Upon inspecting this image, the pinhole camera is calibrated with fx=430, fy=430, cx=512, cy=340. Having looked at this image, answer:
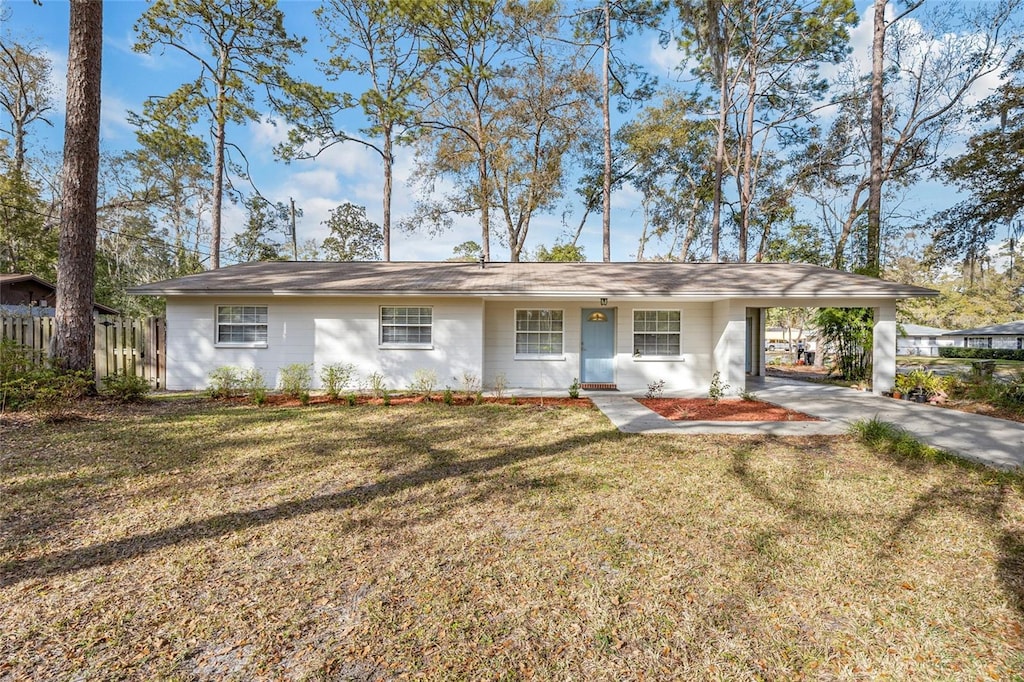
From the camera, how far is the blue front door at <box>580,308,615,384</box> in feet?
37.4

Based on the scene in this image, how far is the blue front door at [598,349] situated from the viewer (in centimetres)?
1140

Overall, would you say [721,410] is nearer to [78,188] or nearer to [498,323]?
[498,323]

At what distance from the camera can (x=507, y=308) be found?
11273 mm

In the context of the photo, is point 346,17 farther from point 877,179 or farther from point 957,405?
point 957,405

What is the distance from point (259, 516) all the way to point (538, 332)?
8.44 m

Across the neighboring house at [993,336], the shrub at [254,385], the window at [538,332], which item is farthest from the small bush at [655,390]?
the neighboring house at [993,336]

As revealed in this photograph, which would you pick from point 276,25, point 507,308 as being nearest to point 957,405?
point 507,308

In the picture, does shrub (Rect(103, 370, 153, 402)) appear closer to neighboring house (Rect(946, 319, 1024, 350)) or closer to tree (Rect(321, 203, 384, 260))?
tree (Rect(321, 203, 384, 260))

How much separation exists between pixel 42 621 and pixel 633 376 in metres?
10.7

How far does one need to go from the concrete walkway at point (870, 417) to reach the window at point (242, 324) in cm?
834

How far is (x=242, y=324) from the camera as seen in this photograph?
10680 millimetres

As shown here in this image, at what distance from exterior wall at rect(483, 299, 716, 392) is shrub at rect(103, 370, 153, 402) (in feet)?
23.0

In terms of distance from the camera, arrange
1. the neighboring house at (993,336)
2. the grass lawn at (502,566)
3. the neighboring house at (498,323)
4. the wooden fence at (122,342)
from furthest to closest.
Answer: the neighboring house at (993,336) < the neighboring house at (498,323) < the wooden fence at (122,342) < the grass lawn at (502,566)

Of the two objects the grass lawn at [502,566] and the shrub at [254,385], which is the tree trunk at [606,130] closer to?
the shrub at [254,385]
